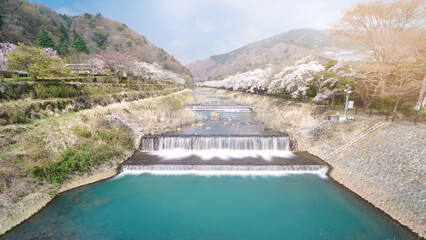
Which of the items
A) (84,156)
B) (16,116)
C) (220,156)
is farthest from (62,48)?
(220,156)

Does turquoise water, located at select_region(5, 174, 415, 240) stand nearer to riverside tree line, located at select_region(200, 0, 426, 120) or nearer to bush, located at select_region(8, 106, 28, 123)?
bush, located at select_region(8, 106, 28, 123)

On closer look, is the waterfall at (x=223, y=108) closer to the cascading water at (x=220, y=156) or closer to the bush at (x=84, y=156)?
the cascading water at (x=220, y=156)

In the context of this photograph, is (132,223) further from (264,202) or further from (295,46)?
(295,46)

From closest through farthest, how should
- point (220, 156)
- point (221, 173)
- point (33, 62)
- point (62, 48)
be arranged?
point (221, 173)
point (220, 156)
point (33, 62)
point (62, 48)

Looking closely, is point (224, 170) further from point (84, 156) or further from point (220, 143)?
point (84, 156)

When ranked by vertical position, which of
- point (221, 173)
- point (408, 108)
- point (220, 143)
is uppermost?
point (408, 108)

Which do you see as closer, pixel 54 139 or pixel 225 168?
pixel 54 139

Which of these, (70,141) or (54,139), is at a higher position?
(54,139)
